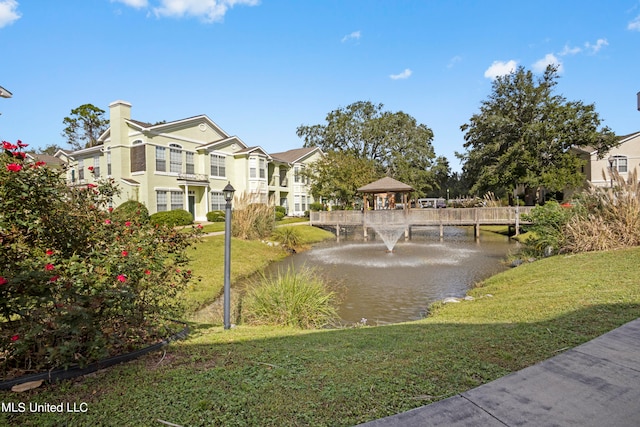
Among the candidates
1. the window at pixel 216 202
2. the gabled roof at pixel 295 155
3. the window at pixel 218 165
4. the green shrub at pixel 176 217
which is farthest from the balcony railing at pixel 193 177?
the gabled roof at pixel 295 155

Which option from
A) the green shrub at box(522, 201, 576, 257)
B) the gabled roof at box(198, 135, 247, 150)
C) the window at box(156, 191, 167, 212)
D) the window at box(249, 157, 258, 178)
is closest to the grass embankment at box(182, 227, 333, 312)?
the green shrub at box(522, 201, 576, 257)

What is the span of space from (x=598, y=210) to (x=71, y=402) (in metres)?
13.1

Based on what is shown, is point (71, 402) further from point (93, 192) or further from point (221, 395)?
point (93, 192)

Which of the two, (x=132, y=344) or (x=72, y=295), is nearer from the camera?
(x=72, y=295)

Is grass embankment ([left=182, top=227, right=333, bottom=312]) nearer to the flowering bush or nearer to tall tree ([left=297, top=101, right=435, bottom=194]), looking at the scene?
the flowering bush

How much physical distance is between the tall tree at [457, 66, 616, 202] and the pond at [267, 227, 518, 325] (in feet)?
41.9

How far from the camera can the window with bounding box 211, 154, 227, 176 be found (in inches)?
1257

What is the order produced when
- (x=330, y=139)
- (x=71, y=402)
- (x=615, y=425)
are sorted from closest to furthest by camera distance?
(x=615, y=425) < (x=71, y=402) < (x=330, y=139)

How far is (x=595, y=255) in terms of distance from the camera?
957 centimetres

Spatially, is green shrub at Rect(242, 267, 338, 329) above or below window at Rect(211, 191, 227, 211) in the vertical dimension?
below

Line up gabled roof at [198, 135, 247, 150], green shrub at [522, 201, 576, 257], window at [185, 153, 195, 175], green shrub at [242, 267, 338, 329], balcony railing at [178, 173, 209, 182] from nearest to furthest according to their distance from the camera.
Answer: green shrub at [242, 267, 338, 329] → green shrub at [522, 201, 576, 257] → balcony railing at [178, 173, 209, 182] → window at [185, 153, 195, 175] → gabled roof at [198, 135, 247, 150]

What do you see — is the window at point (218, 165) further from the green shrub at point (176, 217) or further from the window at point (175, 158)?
the green shrub at point (176, 217)

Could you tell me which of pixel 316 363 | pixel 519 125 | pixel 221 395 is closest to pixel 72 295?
pixel 221 395

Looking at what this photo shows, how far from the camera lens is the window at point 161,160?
27.6 metres
